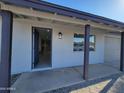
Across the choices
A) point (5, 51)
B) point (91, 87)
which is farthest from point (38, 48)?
point (5, 51)

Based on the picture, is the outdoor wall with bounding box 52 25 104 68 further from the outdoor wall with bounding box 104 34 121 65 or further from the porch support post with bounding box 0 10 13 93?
the porch support post with bounding box 0 10 13 93

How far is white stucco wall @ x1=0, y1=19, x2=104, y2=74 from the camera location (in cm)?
648

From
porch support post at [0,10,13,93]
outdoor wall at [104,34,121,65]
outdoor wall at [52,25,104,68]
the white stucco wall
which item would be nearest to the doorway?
the white stucco wall

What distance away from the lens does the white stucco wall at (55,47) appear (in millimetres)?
6480

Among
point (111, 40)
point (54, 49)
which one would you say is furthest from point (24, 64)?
point (111, 40)

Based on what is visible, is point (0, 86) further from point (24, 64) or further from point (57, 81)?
point (24, 64)

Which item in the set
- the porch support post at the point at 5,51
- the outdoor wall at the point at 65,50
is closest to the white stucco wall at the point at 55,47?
the outdoor wall at the point at 65,50

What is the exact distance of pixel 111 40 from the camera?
12.4 meters

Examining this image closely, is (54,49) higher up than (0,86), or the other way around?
(54,49)

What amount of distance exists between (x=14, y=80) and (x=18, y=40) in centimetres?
208

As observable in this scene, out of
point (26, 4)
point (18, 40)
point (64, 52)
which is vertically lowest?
point (64, 52)

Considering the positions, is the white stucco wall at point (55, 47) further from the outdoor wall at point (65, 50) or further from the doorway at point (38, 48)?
the doorway at point (38, 48)

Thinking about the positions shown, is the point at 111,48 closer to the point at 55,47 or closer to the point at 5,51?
the point at 55,47

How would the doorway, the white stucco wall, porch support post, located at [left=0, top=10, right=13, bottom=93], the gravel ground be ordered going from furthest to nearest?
the doorway, the white stucco wall, the gravel ground, porch support post, located at [left=0, top=10, right=13, bottom=93]
